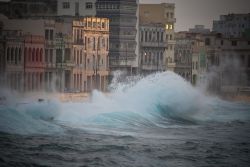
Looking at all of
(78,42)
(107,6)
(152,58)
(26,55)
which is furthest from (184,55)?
(26,55)

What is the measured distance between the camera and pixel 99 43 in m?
111

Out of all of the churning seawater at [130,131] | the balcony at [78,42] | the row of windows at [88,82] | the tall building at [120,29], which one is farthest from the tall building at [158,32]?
the churning seawater at [130,131]

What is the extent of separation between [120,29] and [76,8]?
6.08 meters

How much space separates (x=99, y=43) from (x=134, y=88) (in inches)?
820

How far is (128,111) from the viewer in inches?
3209

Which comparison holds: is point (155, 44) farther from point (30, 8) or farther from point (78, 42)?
point (78, 42)

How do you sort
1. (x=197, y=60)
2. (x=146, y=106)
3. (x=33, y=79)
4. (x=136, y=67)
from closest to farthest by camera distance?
(x=146, y=106) < (x=33, y=79) < (x=136, y=67) < (x=197, y=60)

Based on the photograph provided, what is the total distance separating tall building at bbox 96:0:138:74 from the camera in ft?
386

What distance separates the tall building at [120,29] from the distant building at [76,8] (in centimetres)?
252

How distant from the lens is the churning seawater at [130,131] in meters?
54.8

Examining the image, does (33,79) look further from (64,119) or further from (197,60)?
(197,60)

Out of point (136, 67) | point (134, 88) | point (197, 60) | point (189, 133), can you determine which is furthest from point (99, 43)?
point (189, 133)

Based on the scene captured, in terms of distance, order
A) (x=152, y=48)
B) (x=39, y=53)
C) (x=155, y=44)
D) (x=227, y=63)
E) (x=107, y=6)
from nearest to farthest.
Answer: (x=39, y=53)
(x=107, y=6)
(x=152, y=48)
(x=155, y=44)
(x=227, y=63)

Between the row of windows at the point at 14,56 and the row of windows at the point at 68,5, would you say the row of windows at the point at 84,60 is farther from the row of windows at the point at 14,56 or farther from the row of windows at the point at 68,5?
the row of windows at the point at 14,56
